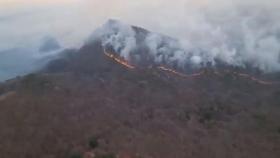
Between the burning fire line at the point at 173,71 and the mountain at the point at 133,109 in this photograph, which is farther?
the burning fire line at the point at 173,71

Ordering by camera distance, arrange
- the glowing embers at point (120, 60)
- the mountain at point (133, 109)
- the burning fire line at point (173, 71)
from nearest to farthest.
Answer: the mountain at point (133, 109), the glowing embers at point (120, 60), the burning fire line at point (173, 71)

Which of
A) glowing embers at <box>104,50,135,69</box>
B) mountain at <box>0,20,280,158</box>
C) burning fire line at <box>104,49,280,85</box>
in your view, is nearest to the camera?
mountain at <box>0,20,280,158</box>

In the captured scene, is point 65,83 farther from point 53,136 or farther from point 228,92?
point 228,92

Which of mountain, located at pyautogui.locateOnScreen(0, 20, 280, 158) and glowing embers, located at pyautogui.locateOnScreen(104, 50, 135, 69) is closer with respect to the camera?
mountain, located at pyautogui.locateOnScreen(0, 20, 280, 158)

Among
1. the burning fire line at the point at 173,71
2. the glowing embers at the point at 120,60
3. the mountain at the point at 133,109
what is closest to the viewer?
the mountain at the point at 133,109

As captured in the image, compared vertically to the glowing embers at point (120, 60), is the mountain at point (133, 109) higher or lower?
lower

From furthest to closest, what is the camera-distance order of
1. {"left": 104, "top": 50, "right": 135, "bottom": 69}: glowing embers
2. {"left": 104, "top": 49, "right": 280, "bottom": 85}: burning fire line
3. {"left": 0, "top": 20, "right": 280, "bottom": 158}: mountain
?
{"left": 104, "top": 49, "right": 280, "bottom": 85}: burning fire line, {"left": 104, "top": 50, "right": 135, "bottom": 69}: glowing embers, {"left": 0, "top": 20, "right": 280, "bottom": 158}: mountain

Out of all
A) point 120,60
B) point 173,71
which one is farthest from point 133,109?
point 173,71

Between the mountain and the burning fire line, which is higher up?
the burning fire line
